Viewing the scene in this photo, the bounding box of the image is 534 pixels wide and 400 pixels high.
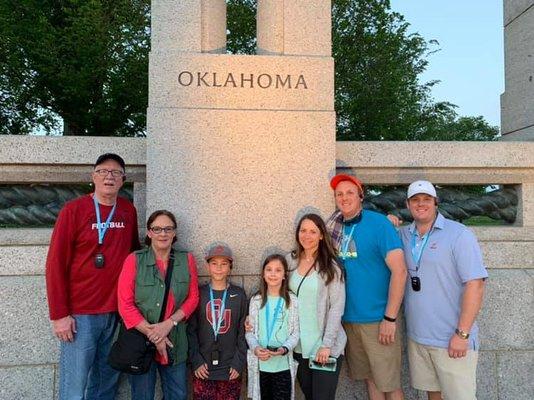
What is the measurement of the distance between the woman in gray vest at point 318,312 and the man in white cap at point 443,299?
574mm

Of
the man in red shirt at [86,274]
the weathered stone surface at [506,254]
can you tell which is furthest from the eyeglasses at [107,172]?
the weathered stone surface at [506,254]

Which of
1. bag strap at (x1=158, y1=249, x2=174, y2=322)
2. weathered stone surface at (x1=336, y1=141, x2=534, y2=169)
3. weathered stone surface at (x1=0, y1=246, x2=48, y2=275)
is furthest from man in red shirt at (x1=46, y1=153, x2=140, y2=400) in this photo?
weathered stone surface at (x1=336, y1=141, x2=534, y2=169)

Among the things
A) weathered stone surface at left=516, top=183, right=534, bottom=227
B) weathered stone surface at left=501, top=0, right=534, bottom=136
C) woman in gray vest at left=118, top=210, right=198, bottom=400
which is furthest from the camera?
weathered stone surface at left=501, top=0, right=534, bottom=136

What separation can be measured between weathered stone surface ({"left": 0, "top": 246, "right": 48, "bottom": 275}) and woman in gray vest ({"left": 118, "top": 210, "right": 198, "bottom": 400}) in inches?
42.0

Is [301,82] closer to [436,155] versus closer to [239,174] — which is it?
[239,174]

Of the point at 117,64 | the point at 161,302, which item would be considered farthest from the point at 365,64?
the point at 161,302

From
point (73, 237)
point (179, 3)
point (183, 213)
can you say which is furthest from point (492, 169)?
point (73, 237)

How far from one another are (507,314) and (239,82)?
3.13m

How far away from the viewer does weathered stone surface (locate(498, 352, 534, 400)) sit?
13.9 ft

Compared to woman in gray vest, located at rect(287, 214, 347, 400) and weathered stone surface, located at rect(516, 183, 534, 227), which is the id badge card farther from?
weathered stone surface, located at rect(516, 183, 534, 227)

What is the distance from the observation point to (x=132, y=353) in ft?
10.8

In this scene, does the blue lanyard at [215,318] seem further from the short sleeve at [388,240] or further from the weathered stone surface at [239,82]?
the weathered stone surface at [239,82]

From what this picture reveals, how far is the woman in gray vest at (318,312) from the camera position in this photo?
11.1 ft

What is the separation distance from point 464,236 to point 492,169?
150cm
